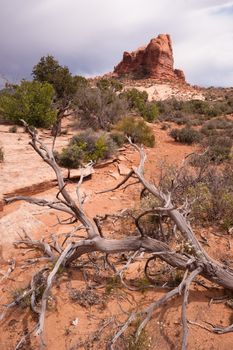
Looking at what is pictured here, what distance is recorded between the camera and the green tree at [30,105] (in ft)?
41.1

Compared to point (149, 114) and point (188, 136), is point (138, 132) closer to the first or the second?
point (188, 136)

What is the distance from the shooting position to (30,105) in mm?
12609

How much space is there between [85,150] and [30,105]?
14.6 ft

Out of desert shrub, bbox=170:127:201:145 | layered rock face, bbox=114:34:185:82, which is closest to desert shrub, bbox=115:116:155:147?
desert shrub, bbox=170:127:201:145

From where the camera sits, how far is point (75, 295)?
376cm

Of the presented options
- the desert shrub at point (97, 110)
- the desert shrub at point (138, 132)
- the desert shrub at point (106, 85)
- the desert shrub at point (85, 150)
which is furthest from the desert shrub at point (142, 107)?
the desert shrub at point (85, 150)

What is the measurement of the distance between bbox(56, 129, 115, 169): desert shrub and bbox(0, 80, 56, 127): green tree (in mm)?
3328

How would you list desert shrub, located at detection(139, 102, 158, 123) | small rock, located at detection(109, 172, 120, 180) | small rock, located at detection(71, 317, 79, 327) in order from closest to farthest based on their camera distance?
1. small rock, located at detection(71, 317, 79, 327)
2. small rock, located at detection(109, 172, 120, 180)
3. desert shrub, located at detection(139, 102, 158, 123)

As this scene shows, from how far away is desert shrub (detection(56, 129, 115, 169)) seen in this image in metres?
8.42

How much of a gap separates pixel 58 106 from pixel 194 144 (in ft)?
21.6

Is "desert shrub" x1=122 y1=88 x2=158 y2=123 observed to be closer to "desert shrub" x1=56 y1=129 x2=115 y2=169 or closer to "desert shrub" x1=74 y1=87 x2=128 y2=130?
"desert shrub" x1=74 y1=87 x2=128 y2=130

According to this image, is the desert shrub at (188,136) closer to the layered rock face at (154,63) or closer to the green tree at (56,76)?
the green tree at (56,76)

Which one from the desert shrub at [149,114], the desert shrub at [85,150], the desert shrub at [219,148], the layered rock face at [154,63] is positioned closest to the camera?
the desert shrub at [85,150]

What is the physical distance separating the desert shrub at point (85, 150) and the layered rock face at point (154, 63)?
40994 millimetres
